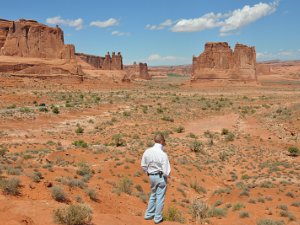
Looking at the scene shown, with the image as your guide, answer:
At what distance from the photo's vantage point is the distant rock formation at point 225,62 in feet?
259

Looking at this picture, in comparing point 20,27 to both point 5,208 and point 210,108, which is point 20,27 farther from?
point 5,208

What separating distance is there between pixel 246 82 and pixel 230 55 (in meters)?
7.29

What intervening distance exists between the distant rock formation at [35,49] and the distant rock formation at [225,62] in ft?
103

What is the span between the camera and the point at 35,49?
6225cm

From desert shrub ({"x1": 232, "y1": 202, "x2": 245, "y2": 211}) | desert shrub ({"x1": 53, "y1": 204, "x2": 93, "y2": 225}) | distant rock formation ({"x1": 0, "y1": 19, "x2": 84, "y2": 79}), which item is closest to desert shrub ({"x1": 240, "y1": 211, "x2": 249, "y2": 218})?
desert shrub ({"x1": 232, "y1": 202, "x2": 245, "y2": 211})

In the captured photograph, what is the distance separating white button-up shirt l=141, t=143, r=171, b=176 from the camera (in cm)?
Result: 648

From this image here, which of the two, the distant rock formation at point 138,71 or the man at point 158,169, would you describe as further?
the distant rock formation at point 138,71

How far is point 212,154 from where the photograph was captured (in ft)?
61.7

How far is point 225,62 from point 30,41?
1676 inches

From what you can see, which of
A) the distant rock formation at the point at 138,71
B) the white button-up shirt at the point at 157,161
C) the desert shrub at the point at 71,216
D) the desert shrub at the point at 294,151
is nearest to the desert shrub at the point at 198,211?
the white button-up shirt at the point at 157,161

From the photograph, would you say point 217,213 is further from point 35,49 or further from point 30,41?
point 30,41

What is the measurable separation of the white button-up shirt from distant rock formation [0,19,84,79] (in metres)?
54.1

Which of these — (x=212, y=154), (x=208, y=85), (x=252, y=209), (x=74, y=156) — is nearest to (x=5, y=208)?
(x=252, y=209)

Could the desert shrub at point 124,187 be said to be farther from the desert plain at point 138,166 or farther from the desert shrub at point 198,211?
the desert shrub at point 198,211
